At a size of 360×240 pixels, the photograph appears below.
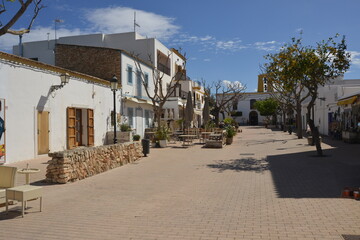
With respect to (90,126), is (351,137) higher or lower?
lower

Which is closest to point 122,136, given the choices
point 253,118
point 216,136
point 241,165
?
point 216,136

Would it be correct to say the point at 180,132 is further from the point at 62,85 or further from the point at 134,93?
the point at 62,85

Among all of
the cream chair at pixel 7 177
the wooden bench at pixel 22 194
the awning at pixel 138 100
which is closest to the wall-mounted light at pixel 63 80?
the awning at pixel 138 100

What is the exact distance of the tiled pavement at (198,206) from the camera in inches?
197

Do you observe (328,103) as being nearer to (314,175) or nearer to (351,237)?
(314,175)

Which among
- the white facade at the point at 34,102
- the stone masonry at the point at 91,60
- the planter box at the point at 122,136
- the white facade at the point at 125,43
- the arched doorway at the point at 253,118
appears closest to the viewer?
the white facade at the point at 34,102

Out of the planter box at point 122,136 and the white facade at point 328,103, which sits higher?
the white facade at point 328,103

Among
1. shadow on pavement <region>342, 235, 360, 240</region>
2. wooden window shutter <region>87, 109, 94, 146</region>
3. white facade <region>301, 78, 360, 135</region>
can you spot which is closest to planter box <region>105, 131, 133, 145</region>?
wooden window shutter <region>87, 109, 94, 146</region>

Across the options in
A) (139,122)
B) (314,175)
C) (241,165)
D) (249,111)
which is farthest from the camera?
(249,111)

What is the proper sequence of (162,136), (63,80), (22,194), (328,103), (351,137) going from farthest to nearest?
(328,103), (351,137), (162,136), (63,80), (22,194)

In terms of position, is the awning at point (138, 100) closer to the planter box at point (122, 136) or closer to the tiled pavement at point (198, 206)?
the planter box at point (122, 136)

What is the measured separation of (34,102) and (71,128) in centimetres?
285

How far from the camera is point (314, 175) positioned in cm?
966

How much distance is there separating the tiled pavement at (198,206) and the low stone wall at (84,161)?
334 millimetres
